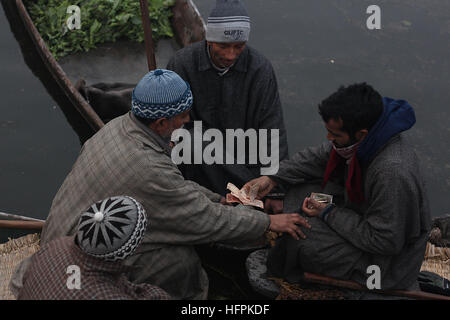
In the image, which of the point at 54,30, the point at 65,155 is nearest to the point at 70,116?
the point at 65,155

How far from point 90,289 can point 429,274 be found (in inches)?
90.7

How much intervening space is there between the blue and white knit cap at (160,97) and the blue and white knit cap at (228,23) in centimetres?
83

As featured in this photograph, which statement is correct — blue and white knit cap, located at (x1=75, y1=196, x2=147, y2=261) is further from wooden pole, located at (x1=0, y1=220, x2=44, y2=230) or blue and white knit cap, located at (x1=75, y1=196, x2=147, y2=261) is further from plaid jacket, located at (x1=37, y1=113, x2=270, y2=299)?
wooden pole, located at (x1=0, y1=220, x2=44, y2=230)

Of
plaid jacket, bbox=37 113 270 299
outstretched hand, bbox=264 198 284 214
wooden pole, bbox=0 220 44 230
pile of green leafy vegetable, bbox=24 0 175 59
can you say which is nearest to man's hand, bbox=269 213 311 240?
plaid jacket, bbox=37 113 270 299

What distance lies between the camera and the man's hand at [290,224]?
2.80 meters

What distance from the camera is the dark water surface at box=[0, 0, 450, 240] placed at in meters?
5.91

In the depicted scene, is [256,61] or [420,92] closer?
[256,61]

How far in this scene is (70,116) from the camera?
6289mm

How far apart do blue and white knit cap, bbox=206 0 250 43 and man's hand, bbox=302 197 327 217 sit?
4.32 ft

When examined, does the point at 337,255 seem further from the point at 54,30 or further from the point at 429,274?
the point at 54,30

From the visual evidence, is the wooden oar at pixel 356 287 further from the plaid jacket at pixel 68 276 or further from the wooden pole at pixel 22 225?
the wooden pole at pixel 22 225

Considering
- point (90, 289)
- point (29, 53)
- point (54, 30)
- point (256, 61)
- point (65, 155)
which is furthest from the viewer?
point (29, 53)

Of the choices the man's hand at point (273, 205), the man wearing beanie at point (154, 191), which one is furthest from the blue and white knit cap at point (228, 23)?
the man's hand at point (273, 205)

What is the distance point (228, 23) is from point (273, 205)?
55.8 inches
